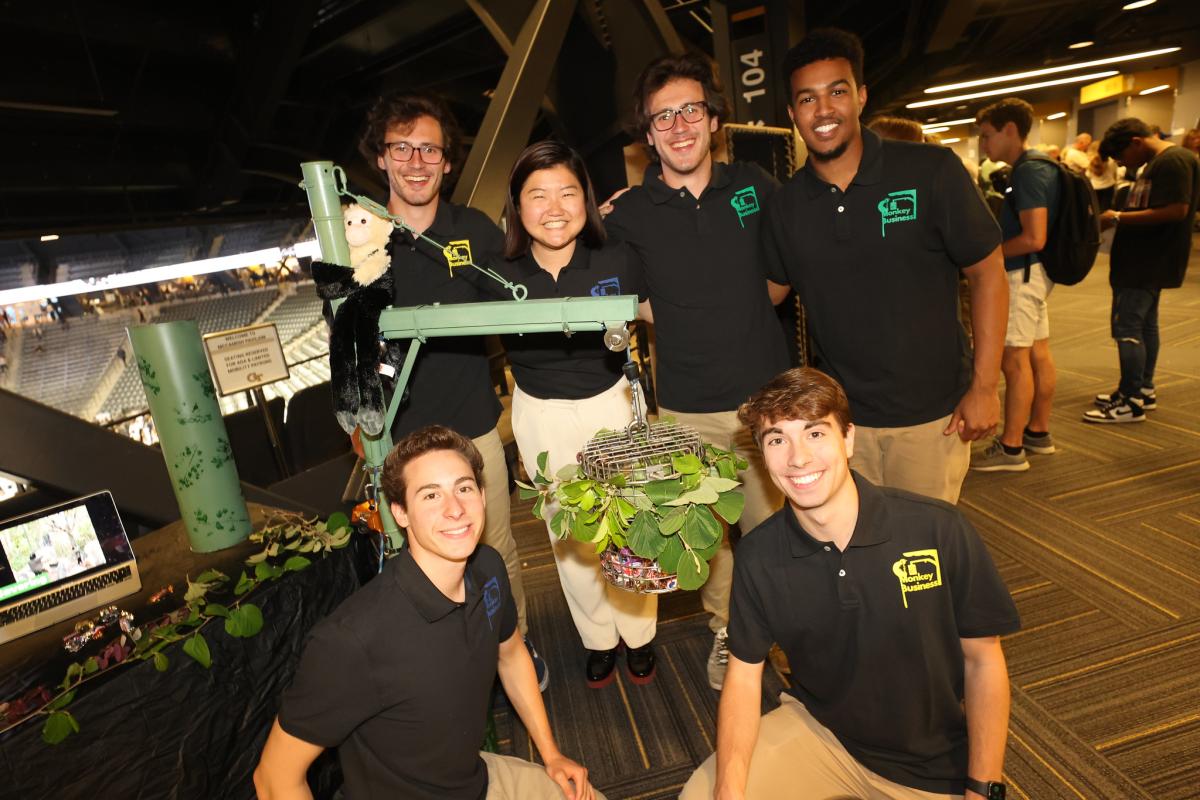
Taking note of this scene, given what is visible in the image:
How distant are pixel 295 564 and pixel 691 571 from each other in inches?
48.1

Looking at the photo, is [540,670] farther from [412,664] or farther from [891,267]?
[891,267]

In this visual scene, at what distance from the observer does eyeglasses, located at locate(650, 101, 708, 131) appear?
2.07 meters

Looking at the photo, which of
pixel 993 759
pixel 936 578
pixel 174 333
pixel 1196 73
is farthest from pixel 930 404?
pixel 1196 73

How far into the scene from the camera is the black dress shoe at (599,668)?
→ 8.57 feet

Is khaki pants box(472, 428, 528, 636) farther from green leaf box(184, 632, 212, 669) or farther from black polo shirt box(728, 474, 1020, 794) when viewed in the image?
black polo shirt box(728, 474, 1020, 794)

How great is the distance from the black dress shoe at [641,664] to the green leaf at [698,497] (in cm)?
158

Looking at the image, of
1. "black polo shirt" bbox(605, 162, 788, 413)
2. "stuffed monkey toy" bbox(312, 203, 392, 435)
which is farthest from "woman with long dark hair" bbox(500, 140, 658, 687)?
"stuffed monkey toy" bbox(312, 203, 392, 435)

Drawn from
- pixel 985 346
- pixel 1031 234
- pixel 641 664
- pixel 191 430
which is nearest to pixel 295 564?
pixel 191 430

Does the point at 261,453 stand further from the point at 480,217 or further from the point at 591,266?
the point at 591,266

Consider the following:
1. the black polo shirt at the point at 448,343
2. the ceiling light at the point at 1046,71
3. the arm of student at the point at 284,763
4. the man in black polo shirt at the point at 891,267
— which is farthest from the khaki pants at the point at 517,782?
the ceiling light at the point at 1046,71

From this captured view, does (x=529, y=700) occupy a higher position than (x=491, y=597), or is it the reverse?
(x=491, y=597)

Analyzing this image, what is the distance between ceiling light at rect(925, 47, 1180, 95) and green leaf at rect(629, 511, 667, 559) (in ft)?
44.8

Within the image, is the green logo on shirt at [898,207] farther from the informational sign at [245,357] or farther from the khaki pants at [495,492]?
the informational sign at [245,357]

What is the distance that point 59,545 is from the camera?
166cm
